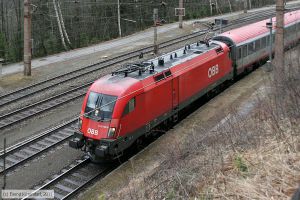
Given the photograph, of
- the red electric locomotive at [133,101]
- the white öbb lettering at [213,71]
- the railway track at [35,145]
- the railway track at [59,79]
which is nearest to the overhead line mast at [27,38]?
the railway track at [59,79]

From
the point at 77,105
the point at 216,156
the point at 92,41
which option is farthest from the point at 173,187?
the point at 92,41

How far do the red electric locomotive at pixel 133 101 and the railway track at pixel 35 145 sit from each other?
6.99 ft

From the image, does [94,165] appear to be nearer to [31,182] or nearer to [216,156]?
[31,182]

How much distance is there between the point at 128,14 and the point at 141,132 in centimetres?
3977

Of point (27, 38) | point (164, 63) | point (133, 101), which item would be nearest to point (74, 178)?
point (133, 101)

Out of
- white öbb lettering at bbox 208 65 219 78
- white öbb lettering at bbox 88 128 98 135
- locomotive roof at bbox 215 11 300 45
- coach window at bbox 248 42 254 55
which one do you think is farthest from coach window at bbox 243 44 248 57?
white öbb lettering at bbox 88 128 98 135

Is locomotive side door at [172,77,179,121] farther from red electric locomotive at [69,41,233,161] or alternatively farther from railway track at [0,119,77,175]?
railway track at [0,119,77,175]

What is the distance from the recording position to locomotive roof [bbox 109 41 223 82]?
1526 centimetres

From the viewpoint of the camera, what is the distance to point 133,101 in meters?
14.1

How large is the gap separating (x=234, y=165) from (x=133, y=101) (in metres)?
6.08

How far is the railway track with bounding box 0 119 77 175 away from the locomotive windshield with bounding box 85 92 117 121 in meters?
2.60

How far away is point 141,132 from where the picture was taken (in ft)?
48.2

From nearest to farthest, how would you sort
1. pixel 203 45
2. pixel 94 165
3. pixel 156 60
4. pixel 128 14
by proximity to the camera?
1. pixel 94 165
2. pixel 156 60
3. pixel 203 45
4. pixel 128 14

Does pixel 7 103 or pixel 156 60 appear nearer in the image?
pixel 156 60
